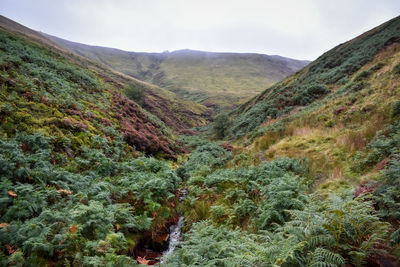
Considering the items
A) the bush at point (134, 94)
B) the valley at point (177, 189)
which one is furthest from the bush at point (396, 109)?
the bush at point (134, 94)

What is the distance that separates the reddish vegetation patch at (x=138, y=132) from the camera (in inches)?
515

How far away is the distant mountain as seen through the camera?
103m

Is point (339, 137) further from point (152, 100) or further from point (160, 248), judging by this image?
point (152, 100)

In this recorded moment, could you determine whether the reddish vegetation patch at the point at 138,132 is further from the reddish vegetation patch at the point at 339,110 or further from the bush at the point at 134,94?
the bush at the point at 134,94

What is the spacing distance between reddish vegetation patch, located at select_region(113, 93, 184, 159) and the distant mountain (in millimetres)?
63990

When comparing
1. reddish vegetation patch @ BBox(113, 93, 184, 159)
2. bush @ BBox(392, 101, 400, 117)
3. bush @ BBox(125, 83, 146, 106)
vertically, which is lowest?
reddish vegetation patch @ BBox(113, 93, 184, 159)

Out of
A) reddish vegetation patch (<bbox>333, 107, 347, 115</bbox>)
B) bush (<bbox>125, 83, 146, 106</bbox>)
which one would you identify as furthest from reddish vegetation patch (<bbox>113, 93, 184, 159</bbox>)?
bush (<bbox>125, 83, 146, 106</bbox>)

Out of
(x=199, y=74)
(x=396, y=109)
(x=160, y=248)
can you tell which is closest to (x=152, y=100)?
(x=160, y=248)

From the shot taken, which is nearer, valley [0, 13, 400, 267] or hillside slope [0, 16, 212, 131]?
valley [0, 13, 400, 267]

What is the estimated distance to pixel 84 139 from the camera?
9.37m

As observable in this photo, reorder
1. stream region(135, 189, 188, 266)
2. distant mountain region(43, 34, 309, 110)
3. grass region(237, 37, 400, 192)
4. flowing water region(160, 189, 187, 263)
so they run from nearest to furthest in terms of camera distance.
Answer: stream region(135, 189, 188, 266) → flowing water region(160, 189, 187, 263) → grass region(237, 37, 400, 192) → distant mountain region(43, 34, 309, 110)

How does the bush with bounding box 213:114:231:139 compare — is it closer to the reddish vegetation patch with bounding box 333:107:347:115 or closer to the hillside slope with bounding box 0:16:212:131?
the hillside slope with bounding box 0:16:212:131

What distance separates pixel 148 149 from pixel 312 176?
10175 mm

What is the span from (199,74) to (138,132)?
149 meters
